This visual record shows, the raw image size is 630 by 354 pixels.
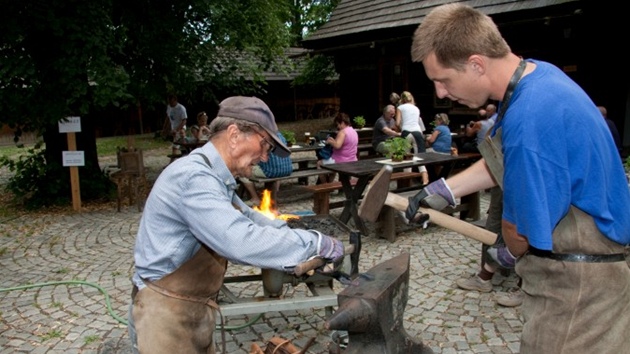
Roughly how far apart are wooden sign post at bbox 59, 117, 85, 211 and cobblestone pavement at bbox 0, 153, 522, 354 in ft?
4.10

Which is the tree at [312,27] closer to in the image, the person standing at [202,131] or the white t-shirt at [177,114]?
the white t-shirt at [177,114]

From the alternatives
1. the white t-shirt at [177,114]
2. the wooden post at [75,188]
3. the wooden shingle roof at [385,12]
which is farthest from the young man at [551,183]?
the white t-shirt at [177,114]

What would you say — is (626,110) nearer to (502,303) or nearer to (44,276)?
(502,303)

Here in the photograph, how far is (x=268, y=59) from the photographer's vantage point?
1244 cm

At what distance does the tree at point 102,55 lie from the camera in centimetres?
781

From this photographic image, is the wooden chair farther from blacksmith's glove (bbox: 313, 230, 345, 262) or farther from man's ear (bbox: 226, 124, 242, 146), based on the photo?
blacksmith's glove (bbox: 313, 230, 345, 262)

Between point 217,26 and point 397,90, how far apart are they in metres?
6.39

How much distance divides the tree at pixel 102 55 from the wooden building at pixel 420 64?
3.53 metres

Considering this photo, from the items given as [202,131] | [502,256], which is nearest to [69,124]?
[202,131]

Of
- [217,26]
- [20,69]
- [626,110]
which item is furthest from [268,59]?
[626,110]

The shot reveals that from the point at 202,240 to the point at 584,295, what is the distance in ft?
4.62

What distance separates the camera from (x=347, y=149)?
28.4ft

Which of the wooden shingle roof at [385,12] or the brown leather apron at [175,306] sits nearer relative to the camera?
the brown leather apron at [175,306]

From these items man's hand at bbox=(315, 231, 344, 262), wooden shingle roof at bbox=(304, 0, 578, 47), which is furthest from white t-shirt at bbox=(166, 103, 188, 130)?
man's hand at bbox=(315, 231, 344, 262)
